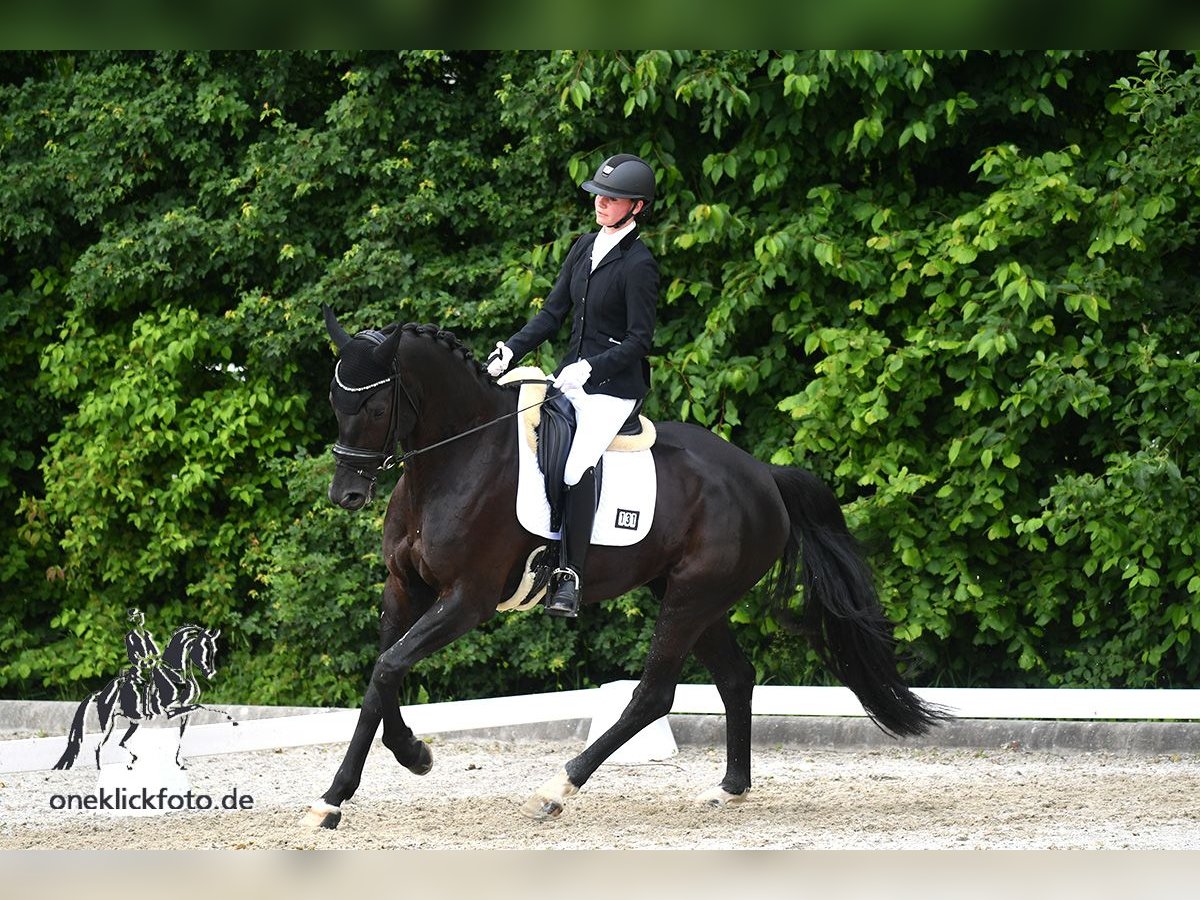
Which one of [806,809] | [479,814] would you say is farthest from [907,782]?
[479,814]

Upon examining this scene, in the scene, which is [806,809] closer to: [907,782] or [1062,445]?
[907,782]

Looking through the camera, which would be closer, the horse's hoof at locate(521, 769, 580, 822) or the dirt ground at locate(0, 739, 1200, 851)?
the dirt ground at locate(0, 739, 1200, 851)

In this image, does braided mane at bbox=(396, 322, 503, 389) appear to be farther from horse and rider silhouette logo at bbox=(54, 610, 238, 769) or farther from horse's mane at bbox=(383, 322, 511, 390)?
horse and rider silhouette logo at bbox=(54, 610, 238, 769)

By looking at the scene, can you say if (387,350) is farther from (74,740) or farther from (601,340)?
(74,740)

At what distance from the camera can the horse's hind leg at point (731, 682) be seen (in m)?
6.74

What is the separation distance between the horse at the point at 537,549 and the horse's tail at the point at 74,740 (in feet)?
→ 3.50

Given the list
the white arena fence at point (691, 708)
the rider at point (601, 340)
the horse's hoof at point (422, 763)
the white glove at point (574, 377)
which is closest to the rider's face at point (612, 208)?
the rider at point (601, 340)

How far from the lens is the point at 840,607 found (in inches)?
274

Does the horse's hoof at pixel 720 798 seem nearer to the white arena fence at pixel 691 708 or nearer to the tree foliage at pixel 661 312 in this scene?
the white arena fence at pixel 691 708

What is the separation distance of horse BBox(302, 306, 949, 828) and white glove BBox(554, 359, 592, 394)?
0.25 m

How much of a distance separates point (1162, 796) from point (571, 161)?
198 inches

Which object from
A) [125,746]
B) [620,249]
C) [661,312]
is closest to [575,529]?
[620,249]

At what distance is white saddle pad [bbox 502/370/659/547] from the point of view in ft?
20.0

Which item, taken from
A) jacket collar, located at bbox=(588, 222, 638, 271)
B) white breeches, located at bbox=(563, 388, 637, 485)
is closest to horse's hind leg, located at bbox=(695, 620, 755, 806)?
white breeches, located at bbox=(563, 388, 637, 485)
